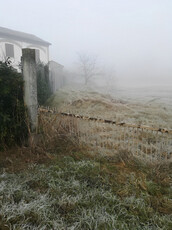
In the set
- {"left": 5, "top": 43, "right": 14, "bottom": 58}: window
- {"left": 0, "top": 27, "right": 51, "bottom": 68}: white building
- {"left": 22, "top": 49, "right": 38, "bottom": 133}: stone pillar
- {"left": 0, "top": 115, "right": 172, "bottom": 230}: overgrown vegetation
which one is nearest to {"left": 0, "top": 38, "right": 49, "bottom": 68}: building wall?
{"left": 0, "top": 27, "right": 51, "bottom": 68}: white building

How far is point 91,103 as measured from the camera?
28.8ft

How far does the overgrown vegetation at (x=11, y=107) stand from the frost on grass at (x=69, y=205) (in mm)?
1120

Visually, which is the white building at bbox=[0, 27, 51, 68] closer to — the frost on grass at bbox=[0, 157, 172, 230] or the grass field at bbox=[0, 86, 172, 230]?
the grass field at bbox=[0, 86, 172, 230]

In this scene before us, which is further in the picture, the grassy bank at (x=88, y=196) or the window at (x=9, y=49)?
the window at (x=9, y=49)

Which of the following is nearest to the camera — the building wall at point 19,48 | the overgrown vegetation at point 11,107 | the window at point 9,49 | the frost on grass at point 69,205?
the frost on grass at point 69,205

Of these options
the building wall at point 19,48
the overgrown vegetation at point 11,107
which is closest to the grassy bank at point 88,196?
the overgrown vegetation at point 11,107

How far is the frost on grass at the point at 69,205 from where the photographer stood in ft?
6.27

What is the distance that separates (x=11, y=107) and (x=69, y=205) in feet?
8.21

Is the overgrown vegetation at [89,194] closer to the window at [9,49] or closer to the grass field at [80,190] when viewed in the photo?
the grass field at [80,190]

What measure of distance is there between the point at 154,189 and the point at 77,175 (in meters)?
1.15

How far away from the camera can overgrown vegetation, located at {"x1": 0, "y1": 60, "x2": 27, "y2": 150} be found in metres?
3.64

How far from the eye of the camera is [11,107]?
384 cm

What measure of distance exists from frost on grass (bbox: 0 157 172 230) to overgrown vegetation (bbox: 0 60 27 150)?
1.12m

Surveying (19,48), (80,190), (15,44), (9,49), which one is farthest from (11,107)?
(19,48)
